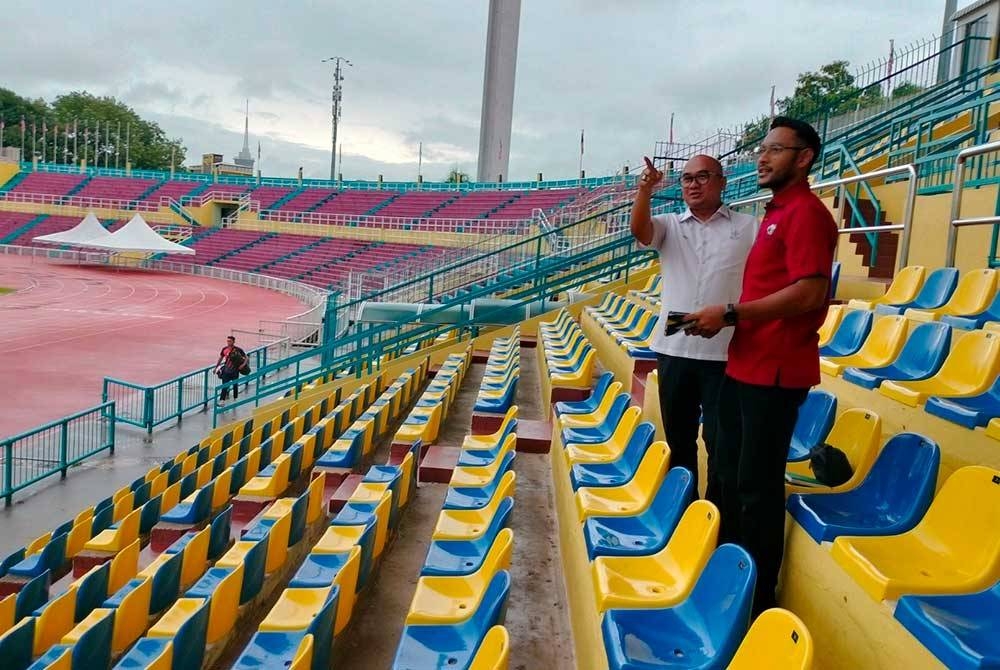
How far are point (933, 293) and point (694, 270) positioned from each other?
2570mm

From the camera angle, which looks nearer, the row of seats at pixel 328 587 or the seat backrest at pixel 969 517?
the seat backrest at pixel 969 517

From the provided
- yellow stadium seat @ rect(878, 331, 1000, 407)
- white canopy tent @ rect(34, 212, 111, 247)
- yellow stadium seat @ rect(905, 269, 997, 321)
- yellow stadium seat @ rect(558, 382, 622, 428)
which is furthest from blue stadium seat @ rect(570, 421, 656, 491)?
white canopy tent @ rect(34, 212, 111, 247)

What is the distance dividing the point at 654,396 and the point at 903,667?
2610 mm

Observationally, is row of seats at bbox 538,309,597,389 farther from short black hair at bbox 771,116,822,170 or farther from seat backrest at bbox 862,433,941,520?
short black hair at bbox 771,116,822,170

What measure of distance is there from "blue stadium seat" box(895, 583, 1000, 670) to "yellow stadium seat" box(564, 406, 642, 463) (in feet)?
6.76

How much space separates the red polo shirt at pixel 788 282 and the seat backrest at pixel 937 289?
2.88 m

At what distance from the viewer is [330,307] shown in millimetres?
12281

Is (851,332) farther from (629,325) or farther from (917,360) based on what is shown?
(629,325)

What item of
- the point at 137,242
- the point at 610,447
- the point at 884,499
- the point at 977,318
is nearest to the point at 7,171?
the point at 137,242

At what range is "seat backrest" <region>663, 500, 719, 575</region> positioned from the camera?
7.39ft

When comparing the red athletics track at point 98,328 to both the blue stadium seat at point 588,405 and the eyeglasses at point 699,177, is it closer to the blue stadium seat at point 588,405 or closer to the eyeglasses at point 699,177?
the blue stadium seat at point 588,405

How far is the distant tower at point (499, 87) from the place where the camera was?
4184cm

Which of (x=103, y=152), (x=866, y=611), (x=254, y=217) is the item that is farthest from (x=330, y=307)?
(x=103, y=152)

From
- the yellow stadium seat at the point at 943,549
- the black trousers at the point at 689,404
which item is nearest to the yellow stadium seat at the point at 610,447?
the black trousers at the point at 689,404
